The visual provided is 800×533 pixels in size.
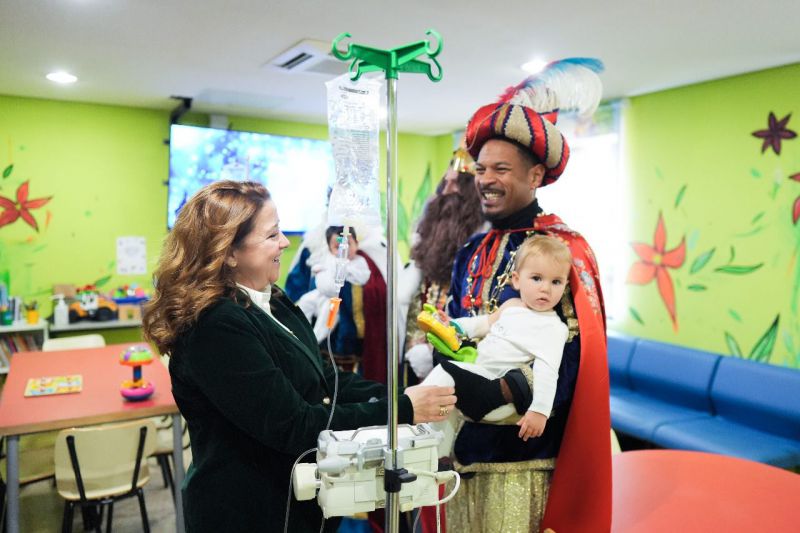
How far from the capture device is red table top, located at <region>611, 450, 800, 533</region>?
169cm

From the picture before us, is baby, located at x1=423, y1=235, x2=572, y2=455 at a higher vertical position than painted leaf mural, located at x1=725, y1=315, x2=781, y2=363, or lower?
higher

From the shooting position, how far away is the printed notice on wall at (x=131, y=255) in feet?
17.4

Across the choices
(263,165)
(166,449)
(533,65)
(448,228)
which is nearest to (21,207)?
(263,165)

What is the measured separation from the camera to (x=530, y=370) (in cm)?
155

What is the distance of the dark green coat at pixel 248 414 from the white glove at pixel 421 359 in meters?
1.34

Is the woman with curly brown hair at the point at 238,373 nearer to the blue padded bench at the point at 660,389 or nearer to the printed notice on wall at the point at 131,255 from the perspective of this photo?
the blue padded bench at the point at 660,389

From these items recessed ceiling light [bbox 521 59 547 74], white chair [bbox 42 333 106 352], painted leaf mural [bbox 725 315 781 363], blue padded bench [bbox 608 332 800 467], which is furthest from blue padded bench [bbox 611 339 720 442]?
white chair [bbox 42 333 106 352]

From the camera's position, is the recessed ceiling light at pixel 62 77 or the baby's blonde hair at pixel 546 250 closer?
the baby's blonde hair at pixel 546 250

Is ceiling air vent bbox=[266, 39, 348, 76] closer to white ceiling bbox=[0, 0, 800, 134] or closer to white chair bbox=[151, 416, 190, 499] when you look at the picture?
white ceiling bbox=[0, 0, 800, 134]

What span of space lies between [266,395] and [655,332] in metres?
3.97

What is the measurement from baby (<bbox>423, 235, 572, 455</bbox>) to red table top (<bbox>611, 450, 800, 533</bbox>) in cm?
49

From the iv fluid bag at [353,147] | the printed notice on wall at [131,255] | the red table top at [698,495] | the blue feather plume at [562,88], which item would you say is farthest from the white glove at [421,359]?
the printed notice on wall at [131,255]

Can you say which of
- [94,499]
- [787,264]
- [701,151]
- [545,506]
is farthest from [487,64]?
[94,499]

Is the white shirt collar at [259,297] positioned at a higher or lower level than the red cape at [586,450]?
higher
